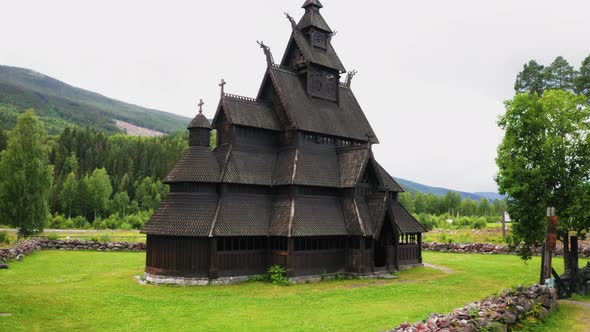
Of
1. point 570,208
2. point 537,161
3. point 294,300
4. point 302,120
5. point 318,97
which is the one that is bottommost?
point 294,300

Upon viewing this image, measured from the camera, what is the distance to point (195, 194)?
29297 mm

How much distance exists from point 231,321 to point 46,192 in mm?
43470

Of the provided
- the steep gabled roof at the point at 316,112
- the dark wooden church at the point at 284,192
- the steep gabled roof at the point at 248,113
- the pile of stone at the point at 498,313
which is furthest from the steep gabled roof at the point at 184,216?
the pile of stone at the point at 498,313

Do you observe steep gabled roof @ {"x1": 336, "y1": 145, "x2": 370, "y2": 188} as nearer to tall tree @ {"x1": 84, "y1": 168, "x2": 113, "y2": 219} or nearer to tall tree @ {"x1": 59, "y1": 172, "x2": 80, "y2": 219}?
tall tree @ {"x1": 84, "y1": 168, "x2": 113, "y2": 219}

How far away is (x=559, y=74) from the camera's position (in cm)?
3750

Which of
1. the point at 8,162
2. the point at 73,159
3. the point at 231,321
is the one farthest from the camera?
the point at 73,159

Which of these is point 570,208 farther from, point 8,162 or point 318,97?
point 8,162

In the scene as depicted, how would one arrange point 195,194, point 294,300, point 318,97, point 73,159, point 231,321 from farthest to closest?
1. point 73,159
2. point 318,97
3. point 195,194
4. point 294,300
5. point 231,321

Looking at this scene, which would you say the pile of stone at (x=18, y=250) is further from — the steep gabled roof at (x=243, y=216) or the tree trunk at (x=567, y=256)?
the tree trunk at (x=567, y=256)

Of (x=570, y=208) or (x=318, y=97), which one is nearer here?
(x=570, y=208)

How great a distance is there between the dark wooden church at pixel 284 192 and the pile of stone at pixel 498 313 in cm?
1248

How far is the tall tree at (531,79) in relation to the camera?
3776cm

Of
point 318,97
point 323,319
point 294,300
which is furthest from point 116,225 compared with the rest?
point 323,319

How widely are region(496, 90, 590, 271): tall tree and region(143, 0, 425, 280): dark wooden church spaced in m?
8.77
